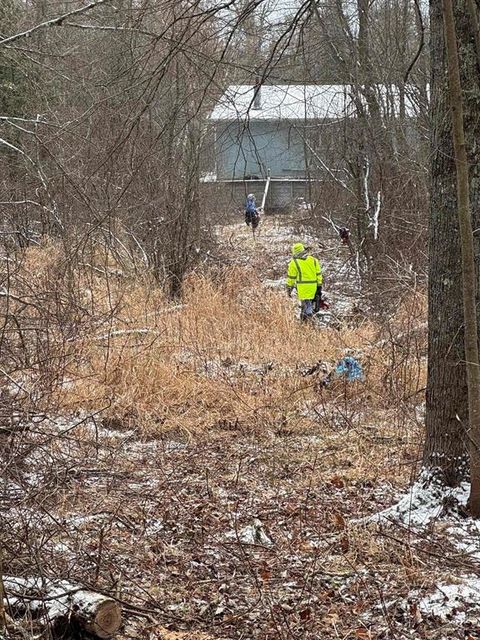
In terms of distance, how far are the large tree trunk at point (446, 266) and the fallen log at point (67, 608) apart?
2543 millimetres

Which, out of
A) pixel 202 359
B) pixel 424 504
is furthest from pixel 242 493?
pixel 202 359

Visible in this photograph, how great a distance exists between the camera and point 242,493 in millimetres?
5930

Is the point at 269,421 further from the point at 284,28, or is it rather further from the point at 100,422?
the point at 284,28

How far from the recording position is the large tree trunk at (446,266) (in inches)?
181

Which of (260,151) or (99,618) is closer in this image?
(99,618)

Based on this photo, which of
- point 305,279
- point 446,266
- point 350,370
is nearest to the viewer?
point 446,266

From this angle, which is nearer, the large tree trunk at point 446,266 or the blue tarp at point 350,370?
the large tree trunk at point 446,266

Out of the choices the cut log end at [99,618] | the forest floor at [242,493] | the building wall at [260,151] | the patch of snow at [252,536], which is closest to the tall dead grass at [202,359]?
the forest floor at [242,493]

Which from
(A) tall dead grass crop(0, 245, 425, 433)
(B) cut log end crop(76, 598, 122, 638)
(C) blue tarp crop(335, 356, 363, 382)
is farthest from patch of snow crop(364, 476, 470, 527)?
(C) blue tarp crop(335, 356, 363, 382)

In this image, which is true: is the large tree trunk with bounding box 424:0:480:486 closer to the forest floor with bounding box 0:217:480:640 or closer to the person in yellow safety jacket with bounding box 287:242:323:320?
the forest floor with bounding box 0:217:480:640

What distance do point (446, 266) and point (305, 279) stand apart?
8.77 meters

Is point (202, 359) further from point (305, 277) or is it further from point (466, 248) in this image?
point (466, 248)

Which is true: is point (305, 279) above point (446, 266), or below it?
below

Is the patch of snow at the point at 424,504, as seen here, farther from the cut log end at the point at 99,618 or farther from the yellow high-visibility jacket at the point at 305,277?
the yellow high-visibility jacket at the point at 305,277
